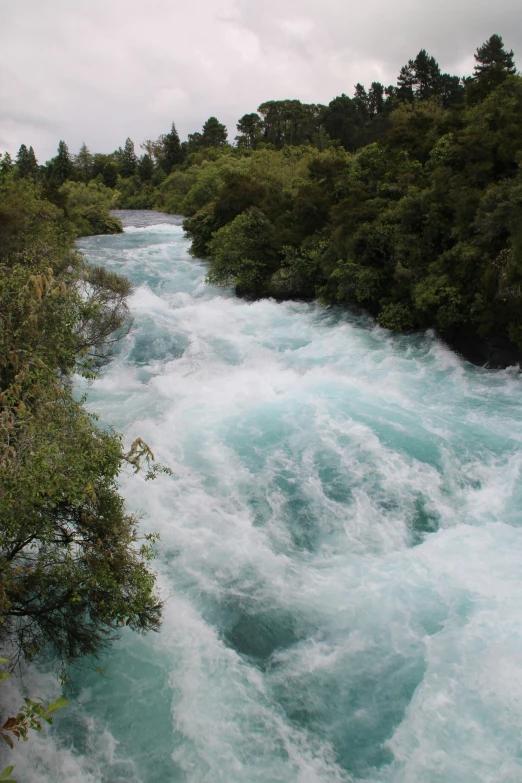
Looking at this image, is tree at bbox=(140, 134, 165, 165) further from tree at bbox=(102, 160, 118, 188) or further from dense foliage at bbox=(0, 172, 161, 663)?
dense foliage at bbox=(0, 172, 161, 663)

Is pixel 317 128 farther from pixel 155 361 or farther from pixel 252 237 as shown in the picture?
pixel 155 361

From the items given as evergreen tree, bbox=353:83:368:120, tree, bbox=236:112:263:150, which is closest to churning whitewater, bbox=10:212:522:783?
evergreen tree, bbox=353:83:368:120

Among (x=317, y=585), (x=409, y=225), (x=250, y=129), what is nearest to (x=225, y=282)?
(x=409, y=225)

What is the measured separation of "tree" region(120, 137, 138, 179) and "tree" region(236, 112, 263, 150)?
20865mm

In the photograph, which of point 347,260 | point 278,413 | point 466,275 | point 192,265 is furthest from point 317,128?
point 278,413

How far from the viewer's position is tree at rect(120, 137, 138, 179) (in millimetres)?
84938

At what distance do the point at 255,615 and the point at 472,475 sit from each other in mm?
5801

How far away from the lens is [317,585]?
8875mm

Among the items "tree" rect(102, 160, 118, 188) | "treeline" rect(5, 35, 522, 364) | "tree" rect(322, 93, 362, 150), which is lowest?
"treeline" rect(5, 35, 522, 364)

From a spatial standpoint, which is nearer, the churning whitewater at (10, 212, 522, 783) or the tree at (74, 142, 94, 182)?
the churning whitewater at (10, 212, 522, 783)

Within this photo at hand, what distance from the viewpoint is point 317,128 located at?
216 ft

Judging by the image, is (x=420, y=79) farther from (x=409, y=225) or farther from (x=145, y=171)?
(x=145, y=171)

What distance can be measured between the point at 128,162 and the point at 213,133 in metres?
14.9

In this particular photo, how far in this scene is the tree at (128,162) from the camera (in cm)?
8494
